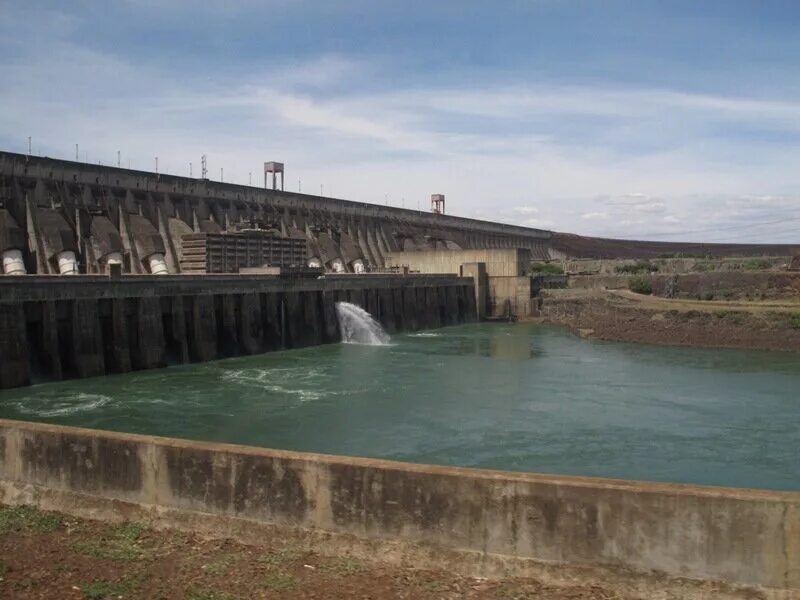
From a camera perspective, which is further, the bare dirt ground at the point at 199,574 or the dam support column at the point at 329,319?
the dam support column at the point at 329,319

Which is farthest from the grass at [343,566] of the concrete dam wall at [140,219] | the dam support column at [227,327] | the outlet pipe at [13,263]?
the outlet pipe at [13,263]

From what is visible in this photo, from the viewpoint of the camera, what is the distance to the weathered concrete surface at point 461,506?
18.7 feet

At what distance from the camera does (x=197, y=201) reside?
2035 inches

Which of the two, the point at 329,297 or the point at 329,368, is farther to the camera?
the point at 329,297

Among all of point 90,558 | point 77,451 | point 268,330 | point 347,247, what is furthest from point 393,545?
point 347,247

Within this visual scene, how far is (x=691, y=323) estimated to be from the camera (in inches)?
1556

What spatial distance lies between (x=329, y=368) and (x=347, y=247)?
3570cm

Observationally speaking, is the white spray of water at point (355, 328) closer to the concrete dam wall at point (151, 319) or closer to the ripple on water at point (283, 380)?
the concrete dam wall at point (151, 319)

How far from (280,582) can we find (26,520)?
11.1 feet

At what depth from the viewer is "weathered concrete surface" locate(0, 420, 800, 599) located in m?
5.71

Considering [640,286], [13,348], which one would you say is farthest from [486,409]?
[640,286]

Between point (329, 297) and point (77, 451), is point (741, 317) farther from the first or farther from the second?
point (77, 451)

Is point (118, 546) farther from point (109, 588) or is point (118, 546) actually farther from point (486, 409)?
point (486, 409)

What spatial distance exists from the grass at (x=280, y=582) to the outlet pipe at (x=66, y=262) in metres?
35.3
